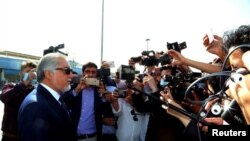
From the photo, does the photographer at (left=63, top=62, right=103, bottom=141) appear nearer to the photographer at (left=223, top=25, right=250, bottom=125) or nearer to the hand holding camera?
the hand holding camera

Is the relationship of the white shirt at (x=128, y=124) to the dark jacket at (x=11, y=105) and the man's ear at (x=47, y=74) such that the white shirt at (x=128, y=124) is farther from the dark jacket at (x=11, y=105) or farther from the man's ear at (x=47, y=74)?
the man's ear at (x=47, y=74)

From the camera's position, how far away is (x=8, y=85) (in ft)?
15.1

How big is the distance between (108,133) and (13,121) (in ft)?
4.86

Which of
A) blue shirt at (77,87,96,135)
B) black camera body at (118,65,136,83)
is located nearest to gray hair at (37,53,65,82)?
black camera body at (118,65,136,83)

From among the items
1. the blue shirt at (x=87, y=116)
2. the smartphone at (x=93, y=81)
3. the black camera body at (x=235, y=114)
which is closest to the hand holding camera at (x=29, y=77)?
the blue shirt at (x=87, y=116)

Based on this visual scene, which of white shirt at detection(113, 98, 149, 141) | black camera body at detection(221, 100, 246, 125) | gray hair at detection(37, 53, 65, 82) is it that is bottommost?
white shirt at detection(113, 98, 149, 141)

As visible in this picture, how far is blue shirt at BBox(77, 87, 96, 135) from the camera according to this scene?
4.04 m

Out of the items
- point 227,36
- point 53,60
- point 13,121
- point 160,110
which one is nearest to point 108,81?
point 160,110

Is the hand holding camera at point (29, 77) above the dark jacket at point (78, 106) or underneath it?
above

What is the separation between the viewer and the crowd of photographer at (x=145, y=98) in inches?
59.7

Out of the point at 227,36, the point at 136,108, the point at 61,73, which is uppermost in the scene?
the point at 227,36

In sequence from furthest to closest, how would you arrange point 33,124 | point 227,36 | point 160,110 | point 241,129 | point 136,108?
point 136,108 → point 160,110 → point 33,124 → point 227,36 → point 241,129

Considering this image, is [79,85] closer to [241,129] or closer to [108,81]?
[108,81]

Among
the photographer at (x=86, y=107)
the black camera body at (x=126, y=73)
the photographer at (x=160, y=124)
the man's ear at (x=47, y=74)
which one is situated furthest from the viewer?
the photographer at (x=86, y=107)
